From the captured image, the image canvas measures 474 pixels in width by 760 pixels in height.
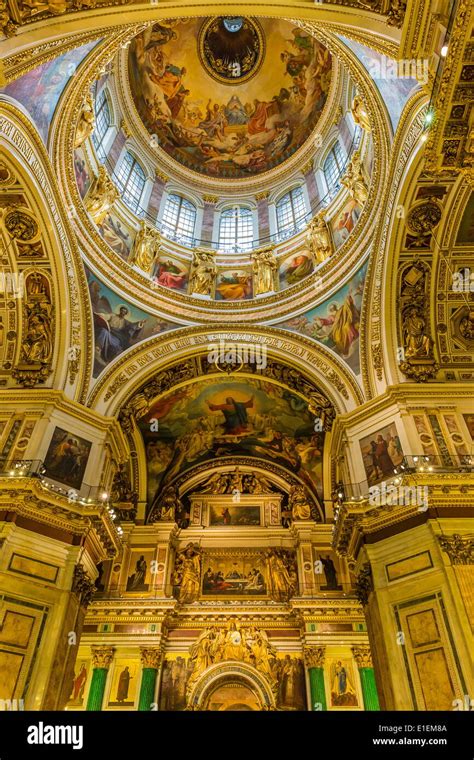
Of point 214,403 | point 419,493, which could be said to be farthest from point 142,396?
point 419,493

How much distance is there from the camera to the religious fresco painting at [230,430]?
1884cm

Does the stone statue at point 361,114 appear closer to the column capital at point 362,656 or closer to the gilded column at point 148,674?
A: the column capital at point 362,656

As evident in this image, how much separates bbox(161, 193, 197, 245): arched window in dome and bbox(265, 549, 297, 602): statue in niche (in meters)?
12.7

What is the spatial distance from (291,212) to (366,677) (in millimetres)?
17282

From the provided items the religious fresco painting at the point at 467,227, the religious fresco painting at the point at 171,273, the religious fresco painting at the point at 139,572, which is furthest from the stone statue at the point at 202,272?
the religious fresco painting at the point at 139,572

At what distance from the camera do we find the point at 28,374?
47.7ft

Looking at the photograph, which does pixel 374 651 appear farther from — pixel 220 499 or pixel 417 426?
pixel 220 499

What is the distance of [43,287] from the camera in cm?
1513

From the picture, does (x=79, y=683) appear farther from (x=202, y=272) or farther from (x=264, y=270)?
(x=264, y=270)

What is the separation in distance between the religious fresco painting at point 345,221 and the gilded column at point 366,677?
1307 centimetres

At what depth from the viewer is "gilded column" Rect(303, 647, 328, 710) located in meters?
15.3

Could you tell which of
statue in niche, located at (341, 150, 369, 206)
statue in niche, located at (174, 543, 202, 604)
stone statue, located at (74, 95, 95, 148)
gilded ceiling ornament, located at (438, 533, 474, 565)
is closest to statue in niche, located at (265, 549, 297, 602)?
statue in niche, located at (174, 543, 202, 604)

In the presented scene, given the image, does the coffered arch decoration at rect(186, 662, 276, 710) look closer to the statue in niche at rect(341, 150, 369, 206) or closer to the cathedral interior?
the cathedral interior
